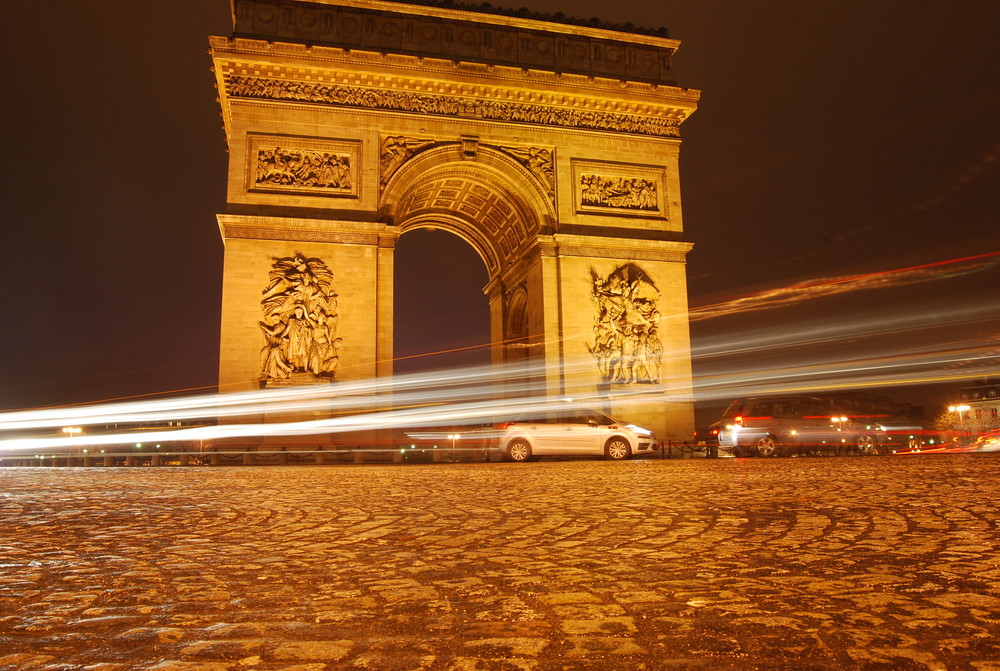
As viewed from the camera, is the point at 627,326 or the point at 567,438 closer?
the point at 567,438

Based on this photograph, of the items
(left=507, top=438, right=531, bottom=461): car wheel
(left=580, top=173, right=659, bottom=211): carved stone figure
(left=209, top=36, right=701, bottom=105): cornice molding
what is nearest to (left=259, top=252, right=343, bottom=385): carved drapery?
(left=209, top=36, right=701, bottom=105): cornice molding

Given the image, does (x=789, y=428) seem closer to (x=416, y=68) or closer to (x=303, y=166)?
(x=416, y=68)

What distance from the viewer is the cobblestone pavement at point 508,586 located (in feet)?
6.25

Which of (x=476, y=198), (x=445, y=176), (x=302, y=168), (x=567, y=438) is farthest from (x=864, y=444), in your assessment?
(x=302, y=168)

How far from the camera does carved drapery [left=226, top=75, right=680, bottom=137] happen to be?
63.5ft

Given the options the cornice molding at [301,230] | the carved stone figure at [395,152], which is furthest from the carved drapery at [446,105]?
the cornice molding at [301,230]

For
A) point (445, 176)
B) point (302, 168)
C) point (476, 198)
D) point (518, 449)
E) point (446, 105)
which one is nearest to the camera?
point (518, 449)

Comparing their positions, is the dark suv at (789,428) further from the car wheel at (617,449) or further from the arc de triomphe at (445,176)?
the arc de triomphe at (445,176)

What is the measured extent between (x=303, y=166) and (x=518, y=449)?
975cm

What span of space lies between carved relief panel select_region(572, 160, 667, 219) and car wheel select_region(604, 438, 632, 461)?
8.46 m

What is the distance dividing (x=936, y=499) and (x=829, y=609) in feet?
12.8

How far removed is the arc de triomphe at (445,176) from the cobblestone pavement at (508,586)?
13.6 m

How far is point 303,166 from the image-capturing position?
63.4 ft

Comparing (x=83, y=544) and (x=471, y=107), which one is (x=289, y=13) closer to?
(x=471, y=107)
